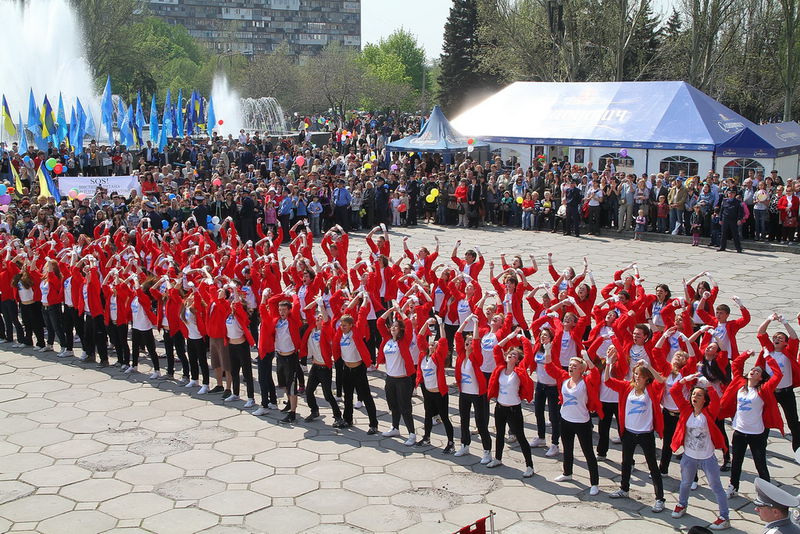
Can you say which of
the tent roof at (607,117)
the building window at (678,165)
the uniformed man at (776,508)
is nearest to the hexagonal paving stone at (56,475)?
the uniformed man at (776,508)

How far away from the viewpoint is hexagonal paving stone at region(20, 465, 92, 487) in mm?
9375

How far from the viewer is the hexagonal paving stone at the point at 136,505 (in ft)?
28.2

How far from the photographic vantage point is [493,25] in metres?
46.5

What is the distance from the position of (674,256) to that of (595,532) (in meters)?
13.9

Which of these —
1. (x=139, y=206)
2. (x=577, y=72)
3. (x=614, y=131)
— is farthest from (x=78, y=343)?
(x=577, y=72)

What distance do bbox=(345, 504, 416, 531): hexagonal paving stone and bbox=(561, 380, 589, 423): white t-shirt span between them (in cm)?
191

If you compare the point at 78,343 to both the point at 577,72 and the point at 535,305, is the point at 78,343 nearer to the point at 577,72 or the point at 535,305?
the point at 535,305

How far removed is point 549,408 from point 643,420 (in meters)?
1.55

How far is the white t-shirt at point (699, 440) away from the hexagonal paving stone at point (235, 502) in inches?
162

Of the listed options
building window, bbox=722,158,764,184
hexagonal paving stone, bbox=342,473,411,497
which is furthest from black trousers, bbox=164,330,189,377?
building window, bbox=722,158,764,184

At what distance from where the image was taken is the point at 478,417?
9820mm

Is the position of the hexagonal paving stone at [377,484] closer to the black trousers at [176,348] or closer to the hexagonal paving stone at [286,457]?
the hexagonal paving stone at [286,457]

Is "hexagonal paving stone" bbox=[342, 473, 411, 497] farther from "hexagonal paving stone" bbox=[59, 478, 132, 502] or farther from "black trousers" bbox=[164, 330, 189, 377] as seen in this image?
"black trousers" bbox=[164, 330, 189, 377]

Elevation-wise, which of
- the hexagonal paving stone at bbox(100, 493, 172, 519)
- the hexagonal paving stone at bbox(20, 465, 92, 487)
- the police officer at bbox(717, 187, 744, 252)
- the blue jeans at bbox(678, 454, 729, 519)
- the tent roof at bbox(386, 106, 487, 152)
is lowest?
the hexagonal paving stone at bbox(100, 493, 172, 519)
